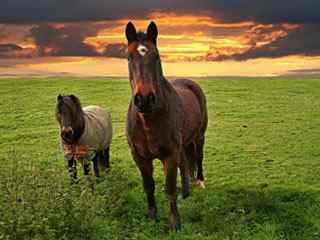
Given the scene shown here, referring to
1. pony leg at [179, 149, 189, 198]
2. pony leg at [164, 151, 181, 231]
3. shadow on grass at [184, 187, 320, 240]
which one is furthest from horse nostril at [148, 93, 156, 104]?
pony leg at [179, 149, 189, 198]

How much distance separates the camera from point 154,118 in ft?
22.2

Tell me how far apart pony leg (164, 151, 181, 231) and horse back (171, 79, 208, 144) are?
39.6 inches

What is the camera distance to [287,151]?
1291 cm

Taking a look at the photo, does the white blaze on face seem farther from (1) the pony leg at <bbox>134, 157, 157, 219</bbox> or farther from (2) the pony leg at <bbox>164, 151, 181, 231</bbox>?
(1) the pony leg at <bbox>134, 157, 157, 219</bbox>

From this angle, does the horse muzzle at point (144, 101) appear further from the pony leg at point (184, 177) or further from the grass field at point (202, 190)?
the pony leg at point (184, 177)

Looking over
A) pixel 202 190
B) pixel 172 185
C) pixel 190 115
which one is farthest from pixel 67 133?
pixel 202 190

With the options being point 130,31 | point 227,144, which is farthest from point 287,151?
point 130,31

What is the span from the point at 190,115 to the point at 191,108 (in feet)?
0.71

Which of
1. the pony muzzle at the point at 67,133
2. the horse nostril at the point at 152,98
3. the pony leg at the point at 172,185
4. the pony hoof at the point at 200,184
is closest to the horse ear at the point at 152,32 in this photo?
the horse nostril at the point at 152,98

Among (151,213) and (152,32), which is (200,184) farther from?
(152,32)

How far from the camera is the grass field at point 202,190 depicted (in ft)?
21.7

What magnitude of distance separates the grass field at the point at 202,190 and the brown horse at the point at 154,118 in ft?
1.89

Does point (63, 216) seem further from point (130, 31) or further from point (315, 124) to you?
point (315, 124)

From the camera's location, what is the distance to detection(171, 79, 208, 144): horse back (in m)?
8.31
